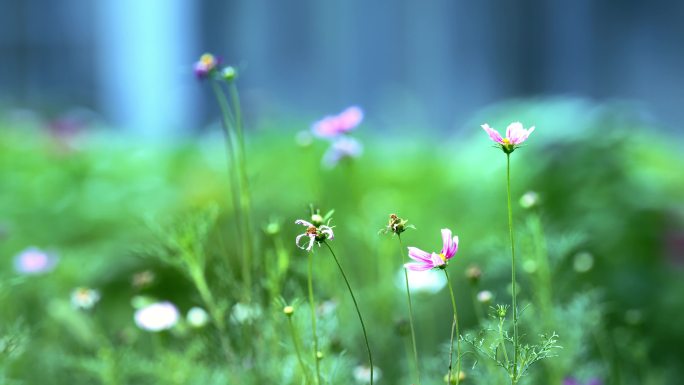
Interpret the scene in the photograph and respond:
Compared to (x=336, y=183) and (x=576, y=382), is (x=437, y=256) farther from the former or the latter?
(x=336, y=183)

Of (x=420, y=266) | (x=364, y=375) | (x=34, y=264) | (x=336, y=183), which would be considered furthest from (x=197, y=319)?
(x=336, y=183)

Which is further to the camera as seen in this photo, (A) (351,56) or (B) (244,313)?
(A) (351,56)

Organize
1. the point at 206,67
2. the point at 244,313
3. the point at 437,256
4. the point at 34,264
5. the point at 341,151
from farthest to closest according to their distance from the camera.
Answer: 1. the point at 34,264
2. the point at 341,151
3. the point at 244,313
4. the point at 206,67
5. the point at 437,256

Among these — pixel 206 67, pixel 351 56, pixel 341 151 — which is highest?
pixel 206 67

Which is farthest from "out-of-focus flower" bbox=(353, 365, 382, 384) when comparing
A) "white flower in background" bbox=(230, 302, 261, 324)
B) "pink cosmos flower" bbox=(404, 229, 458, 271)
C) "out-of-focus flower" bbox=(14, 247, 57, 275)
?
"out-of-focus flower" bbox=(14, 247, 57, 275)

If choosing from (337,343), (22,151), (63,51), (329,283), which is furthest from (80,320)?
(63,51)

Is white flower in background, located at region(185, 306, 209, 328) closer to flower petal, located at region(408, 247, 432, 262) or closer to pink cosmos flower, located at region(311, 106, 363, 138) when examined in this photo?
pink cosmos flower, located at region(311, 106, 363, 138)
